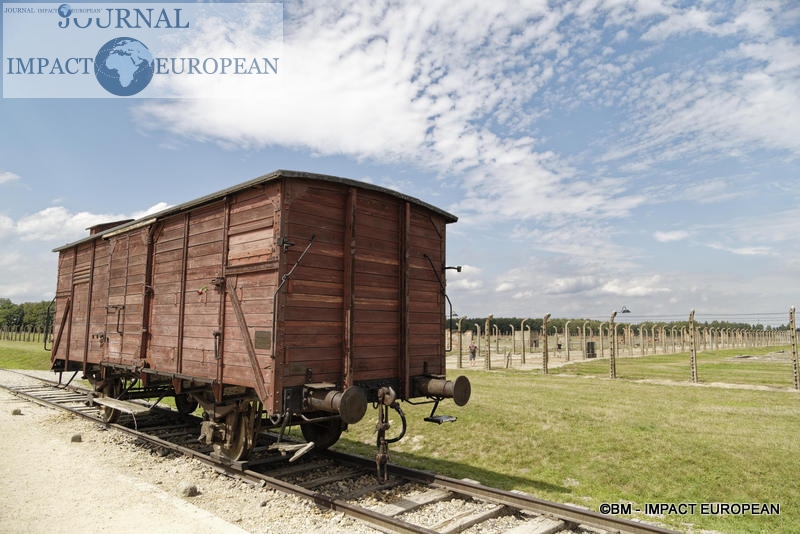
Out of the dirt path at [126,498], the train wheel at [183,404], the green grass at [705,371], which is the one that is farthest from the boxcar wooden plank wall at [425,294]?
the green grass at [705,371]

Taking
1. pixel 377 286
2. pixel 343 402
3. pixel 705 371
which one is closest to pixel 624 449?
pixel 377 286

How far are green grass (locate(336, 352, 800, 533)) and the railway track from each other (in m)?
1.33

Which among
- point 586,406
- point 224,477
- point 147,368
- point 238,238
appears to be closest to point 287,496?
point 224,477

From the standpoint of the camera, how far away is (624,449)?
8.82m

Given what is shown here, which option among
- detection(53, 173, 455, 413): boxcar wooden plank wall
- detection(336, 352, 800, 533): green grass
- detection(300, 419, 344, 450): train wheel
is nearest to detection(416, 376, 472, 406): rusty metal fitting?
detection(53, 173, 455, 413): boxcar wooden plank wall

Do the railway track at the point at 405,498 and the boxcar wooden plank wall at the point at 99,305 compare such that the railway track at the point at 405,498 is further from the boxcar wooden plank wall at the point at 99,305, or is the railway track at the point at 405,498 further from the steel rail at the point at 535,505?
the boxcar wooden plank wall at the point at 99,305

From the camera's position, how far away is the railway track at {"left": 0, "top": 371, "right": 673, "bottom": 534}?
534 centimetres

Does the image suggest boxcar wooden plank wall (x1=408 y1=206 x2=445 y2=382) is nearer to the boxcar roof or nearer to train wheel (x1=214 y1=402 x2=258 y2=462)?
the boxcar roof

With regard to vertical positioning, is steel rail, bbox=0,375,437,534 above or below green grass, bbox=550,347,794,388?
above

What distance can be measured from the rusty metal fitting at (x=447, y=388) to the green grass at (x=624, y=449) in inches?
59.2

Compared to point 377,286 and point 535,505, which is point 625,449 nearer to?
point 535,505

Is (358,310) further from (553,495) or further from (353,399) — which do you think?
(553,495)

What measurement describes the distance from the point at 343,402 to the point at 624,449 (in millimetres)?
5887

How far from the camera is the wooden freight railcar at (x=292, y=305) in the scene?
21.1ft
